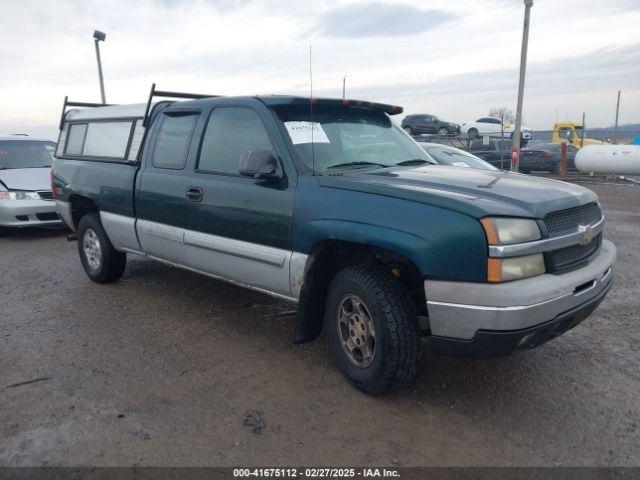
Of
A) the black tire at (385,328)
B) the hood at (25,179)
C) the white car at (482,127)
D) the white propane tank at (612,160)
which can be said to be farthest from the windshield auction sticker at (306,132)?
the white car at (482,127)

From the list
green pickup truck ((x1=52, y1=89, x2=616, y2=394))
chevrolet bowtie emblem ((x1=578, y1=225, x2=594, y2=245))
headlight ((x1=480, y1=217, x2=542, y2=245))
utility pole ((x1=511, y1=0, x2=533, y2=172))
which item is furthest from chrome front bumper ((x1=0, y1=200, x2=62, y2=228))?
utility pole ((x1=511, y1=0, x2=533, y2=172))

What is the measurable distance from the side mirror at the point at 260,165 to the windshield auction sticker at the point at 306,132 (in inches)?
9.8

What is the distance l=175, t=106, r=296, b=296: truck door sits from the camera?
385cm

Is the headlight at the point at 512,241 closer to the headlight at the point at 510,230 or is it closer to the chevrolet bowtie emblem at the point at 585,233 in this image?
the headlight at the point at 510,230

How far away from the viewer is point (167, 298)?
18.4 ft

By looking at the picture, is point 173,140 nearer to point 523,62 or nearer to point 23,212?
point 23,212

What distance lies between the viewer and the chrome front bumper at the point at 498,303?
2.84 m

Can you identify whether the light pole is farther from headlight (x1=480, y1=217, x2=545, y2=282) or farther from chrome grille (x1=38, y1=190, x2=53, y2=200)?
headlight (x1=480, y1=217, x2=545, y2=282)

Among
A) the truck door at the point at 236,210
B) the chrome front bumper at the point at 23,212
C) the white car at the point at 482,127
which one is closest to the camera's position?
the truck door at the point at 236,210

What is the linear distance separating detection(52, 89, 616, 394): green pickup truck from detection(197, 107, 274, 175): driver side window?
1 cm

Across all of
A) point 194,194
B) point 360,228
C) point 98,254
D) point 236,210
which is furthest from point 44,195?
point 360,228

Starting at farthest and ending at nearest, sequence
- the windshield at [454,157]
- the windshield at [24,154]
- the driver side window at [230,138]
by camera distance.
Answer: the windshield at [24,154] → the windshield at [454,157] → the driver side window at [230,138]

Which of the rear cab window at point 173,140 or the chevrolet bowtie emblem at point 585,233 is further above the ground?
the rear cab window at point 173,140

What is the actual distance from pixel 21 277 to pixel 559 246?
6.02m
